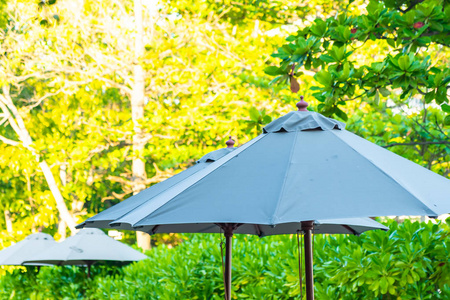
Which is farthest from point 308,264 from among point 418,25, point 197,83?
point 197,83

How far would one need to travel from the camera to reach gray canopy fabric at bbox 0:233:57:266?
10536 mm

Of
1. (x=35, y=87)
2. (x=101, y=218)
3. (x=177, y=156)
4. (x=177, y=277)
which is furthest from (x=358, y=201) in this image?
(x=35, y=87)

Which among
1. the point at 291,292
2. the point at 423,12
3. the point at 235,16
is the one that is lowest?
the point at 291,292

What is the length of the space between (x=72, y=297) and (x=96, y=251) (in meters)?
1.71

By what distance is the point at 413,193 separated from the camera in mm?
2621

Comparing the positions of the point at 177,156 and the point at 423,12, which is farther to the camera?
the point at 177,156

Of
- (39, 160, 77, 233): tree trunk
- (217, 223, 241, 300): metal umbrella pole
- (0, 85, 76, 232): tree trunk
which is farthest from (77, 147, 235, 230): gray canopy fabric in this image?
(39, 160, 77, 233): tree trunk

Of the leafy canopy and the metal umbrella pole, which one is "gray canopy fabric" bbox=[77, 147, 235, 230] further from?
the leafy canopy

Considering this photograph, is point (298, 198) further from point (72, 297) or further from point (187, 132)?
point (187, 132)

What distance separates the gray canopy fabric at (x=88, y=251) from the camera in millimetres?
9289

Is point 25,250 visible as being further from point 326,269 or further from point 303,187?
point 303,187

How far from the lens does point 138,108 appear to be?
1561 centimetres

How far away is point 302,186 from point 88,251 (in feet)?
24.5

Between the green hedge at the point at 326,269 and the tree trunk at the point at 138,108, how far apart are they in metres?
6.16
